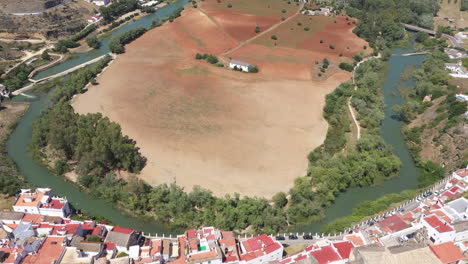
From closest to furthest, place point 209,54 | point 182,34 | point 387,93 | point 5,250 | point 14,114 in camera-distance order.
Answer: point 5,250, point 14,114, point 387,93, point 209,54, point 182,34

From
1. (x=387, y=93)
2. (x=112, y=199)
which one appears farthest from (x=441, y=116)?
(x=112, y=199)

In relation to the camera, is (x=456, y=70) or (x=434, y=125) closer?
(x=434, y=125)

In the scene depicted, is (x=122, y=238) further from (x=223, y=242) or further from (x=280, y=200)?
(x=280, y=200)

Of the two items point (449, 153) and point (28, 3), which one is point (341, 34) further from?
point (28, 3)

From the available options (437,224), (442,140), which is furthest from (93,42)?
(437,224)

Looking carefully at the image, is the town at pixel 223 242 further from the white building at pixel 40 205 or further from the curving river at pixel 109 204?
the curving river at pixel 109 204

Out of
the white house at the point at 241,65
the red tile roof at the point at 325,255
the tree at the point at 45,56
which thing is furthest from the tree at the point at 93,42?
the red tile roof at the point at 325,255
